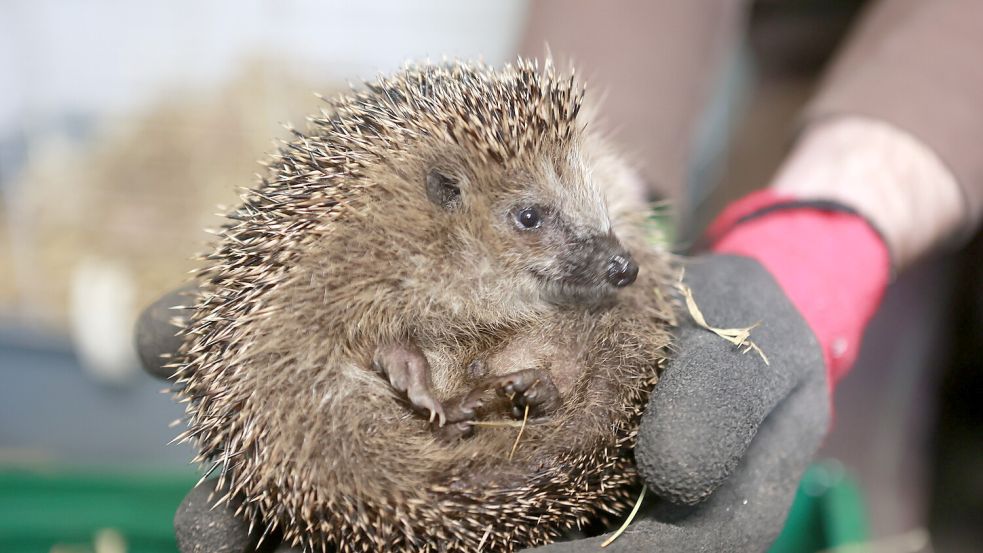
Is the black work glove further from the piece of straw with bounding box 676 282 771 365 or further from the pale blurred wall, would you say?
the pale blurred wall

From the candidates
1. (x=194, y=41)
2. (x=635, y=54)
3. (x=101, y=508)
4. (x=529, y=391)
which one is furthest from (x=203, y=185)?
A: (x=529, y=391)

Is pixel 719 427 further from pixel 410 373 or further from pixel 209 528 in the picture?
pixel 209 528

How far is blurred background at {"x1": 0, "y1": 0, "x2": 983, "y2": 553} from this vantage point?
307 centimetres

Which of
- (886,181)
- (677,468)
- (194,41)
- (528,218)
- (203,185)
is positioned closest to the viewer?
(677,468)

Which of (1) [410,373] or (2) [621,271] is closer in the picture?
(1) [410,373]

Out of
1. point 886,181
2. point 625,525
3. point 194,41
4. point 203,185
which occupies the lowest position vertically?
point 625,525

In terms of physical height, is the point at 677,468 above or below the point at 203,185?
below

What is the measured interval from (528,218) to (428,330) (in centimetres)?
33

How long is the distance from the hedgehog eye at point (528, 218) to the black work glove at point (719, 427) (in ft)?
1.25

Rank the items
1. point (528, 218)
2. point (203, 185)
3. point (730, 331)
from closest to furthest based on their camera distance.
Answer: point (730, 331), point (528, 218), point (203, 185)

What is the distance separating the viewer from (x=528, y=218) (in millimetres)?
1583

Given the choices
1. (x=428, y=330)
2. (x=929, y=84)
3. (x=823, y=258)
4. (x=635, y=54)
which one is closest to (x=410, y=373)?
(x=428, y=330)

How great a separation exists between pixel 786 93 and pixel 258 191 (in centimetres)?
245

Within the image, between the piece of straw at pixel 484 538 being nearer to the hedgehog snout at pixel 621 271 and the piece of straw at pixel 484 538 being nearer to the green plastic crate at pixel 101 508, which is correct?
the hedgehog snout at pixel 621 271
